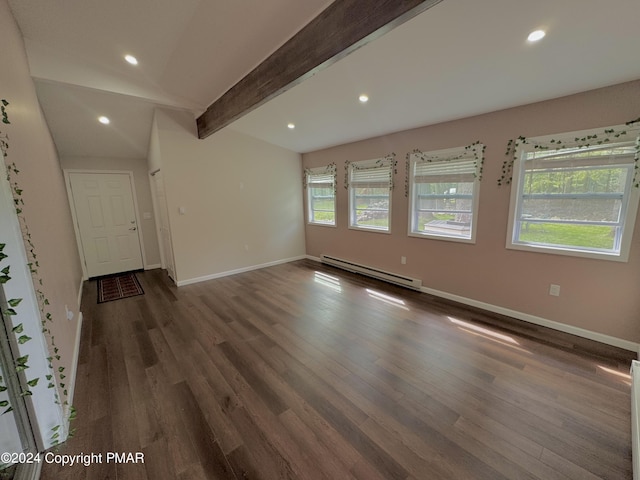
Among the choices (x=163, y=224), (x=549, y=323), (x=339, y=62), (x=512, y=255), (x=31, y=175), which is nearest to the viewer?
(x=31, y=175)

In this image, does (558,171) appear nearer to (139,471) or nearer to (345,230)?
(345,230)

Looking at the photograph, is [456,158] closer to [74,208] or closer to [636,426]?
[636,426]

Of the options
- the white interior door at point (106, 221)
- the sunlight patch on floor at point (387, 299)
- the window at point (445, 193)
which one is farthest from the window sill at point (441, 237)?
the white interior door at point (106, 221)

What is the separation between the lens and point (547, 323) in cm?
286

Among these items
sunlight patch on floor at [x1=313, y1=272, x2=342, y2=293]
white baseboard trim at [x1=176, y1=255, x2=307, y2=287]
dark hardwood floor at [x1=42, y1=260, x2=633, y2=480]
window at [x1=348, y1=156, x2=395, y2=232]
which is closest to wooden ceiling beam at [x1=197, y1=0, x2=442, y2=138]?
window at [x1=348, y1=156, x2=395, y2=232]

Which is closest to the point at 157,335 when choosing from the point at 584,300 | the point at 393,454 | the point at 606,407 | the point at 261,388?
the point at 261,388

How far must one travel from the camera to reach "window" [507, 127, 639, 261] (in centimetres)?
236

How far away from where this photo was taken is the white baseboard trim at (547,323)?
248 centimetres

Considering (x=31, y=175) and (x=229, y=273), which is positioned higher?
(x=31, y=175)

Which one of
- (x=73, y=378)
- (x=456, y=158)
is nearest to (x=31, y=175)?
(x=73, y=378)

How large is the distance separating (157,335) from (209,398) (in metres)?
1.33

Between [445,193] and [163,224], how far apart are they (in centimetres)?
482

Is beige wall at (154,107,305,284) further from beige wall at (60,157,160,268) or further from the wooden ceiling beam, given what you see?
the wooden ceiling beam

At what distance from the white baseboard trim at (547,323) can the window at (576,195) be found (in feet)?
2.55
